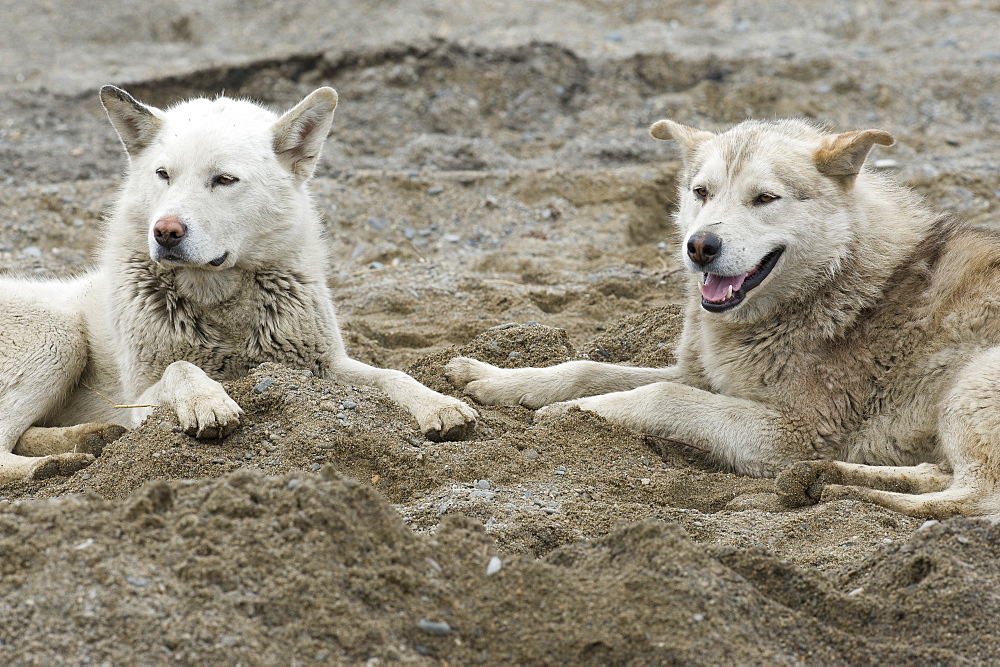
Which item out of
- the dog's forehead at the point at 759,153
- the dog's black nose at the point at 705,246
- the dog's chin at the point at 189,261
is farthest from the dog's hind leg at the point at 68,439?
the dog's forehead at the point at 759,153

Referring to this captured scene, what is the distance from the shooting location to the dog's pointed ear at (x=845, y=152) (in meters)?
4.86

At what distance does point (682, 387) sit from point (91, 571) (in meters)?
3.14

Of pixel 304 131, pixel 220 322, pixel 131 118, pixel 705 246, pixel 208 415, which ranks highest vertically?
pixel 131 118

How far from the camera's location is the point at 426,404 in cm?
474

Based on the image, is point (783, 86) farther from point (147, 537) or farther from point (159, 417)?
point (147, 537)

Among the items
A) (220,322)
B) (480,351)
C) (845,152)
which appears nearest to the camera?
(845,152)

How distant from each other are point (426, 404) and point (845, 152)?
2.40 m

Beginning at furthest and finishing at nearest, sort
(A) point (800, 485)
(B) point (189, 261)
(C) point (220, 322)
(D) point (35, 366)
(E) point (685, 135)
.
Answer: (E) point (685, 135), (D) point (35, 366), (C) point (220, 322), (B) point (189, 261), (A) point (800, 485)

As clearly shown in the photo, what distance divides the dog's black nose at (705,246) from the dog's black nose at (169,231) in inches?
93.9

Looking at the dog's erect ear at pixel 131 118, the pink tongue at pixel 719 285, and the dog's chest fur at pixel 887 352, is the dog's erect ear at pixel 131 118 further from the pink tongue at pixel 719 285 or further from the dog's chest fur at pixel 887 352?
the dog's chest fur at pixel 887 352

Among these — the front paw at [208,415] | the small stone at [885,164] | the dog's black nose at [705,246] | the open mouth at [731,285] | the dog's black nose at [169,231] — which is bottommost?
the front paw at [208,415]

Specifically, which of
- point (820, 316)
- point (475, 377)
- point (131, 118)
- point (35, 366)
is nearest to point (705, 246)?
point (820, 316)

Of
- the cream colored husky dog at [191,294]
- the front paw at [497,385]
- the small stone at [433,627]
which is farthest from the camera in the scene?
the front paw at [497,385]

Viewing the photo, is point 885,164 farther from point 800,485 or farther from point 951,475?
point 800,485
